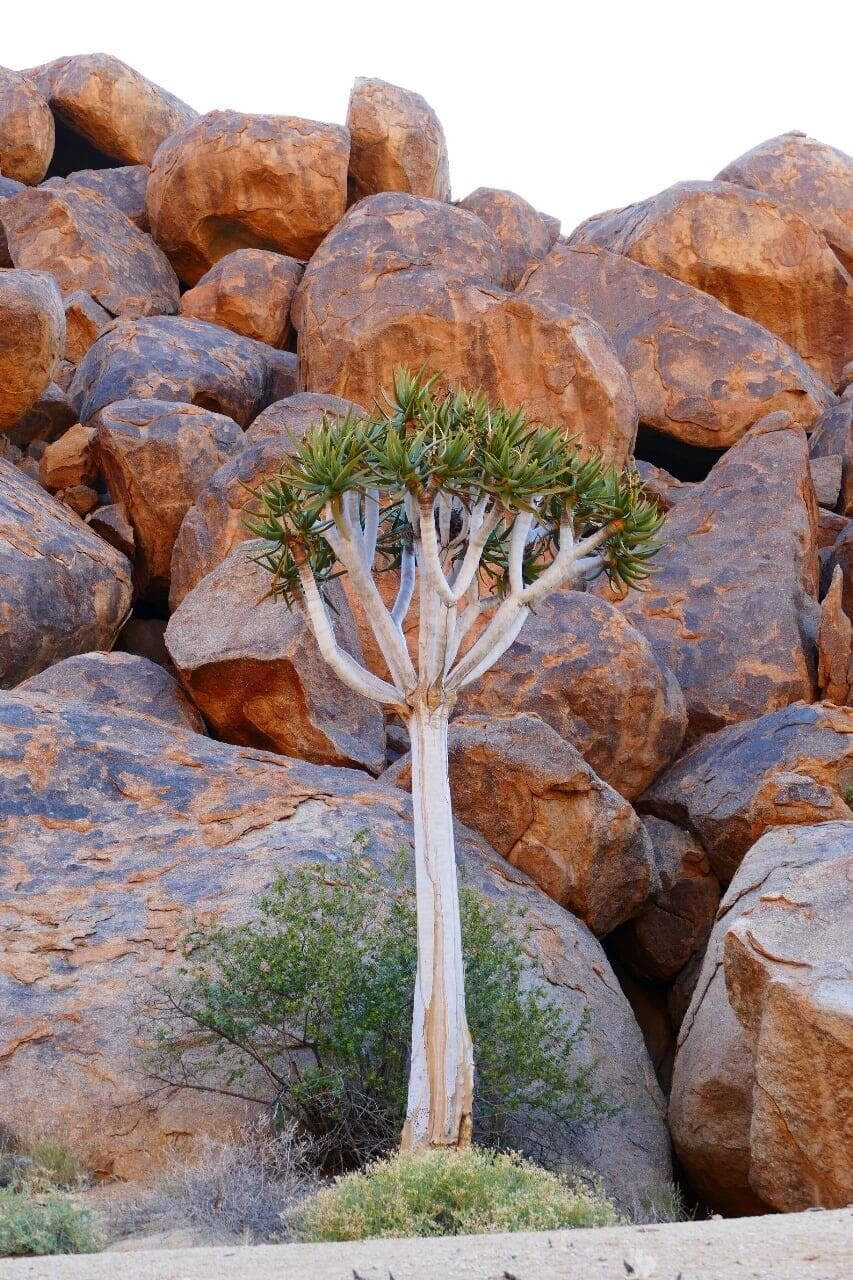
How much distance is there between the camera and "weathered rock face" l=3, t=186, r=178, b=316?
25312 mm

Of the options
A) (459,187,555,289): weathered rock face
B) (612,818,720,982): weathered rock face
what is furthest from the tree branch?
(459,187,555,289): weathered rock face

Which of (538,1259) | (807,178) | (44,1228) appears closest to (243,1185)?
(44,1228)

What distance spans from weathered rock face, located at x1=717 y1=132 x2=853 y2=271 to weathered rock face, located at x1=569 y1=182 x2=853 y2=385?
1.20 metres

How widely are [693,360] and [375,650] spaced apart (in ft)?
32.0

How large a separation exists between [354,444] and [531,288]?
653 inches

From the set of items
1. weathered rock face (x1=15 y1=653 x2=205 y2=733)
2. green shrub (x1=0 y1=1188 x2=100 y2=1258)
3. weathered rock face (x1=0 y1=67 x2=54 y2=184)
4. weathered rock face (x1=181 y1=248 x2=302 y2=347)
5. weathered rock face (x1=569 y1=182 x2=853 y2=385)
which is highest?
weathered rock face (x1=0 y1=67 x2=54 y2=184)

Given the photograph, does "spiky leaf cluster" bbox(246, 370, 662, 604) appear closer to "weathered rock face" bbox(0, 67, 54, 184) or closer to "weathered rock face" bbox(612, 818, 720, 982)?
"weathered rock face" bbox(612, 818, 720, 982)

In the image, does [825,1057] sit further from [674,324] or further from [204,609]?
[674,324]

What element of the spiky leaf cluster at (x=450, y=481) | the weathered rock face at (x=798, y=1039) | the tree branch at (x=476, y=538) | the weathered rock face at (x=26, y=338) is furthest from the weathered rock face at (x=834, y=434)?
the weathered rock face at (x=798, y=1039)

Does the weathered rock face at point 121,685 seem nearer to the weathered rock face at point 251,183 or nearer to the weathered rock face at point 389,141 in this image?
the weathered rock face at point 251,183

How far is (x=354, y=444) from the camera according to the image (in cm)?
873

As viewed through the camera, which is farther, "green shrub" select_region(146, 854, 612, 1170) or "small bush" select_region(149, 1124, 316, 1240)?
"green shrub" select_region(146, 854, 612, 1170)

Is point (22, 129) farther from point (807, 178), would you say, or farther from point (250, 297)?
point (807, 178)

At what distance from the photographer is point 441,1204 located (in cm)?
625
